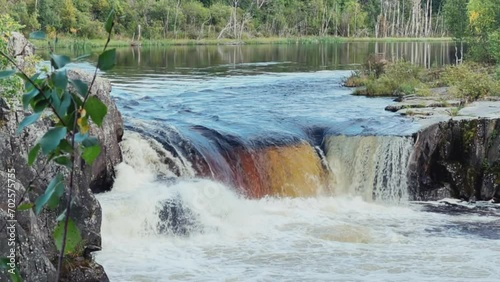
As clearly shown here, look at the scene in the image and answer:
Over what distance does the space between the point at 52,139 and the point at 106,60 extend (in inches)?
10.4

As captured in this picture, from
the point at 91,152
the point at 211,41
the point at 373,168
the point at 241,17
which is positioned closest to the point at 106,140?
the point at 373,168

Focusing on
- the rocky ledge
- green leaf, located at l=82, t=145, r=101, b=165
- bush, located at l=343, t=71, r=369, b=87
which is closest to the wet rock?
the rocky ledge

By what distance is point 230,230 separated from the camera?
12789 mm

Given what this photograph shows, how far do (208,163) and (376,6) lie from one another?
3505 inches

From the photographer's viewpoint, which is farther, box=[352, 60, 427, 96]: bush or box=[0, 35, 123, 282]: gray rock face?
box=[352, 60, 427, 96]: bush

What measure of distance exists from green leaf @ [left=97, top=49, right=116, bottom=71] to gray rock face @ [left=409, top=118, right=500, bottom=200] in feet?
48.0

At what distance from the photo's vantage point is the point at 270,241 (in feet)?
39.9

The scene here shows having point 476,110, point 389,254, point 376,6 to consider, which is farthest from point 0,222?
point 376,6

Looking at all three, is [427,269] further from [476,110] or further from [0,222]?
[476,110]

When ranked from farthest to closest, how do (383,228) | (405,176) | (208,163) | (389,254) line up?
(405,176) → (208,163) → (383,228) → (389,254)

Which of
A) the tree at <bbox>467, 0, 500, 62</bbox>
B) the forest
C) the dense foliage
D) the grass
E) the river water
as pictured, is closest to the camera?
the river water

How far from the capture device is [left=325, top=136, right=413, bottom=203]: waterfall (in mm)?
16406

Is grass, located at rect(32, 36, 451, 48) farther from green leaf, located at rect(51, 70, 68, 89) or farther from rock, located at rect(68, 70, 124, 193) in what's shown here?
green leaf, located at rect(51, 70, 68, 89)

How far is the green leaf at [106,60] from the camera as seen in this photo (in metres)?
2.18
